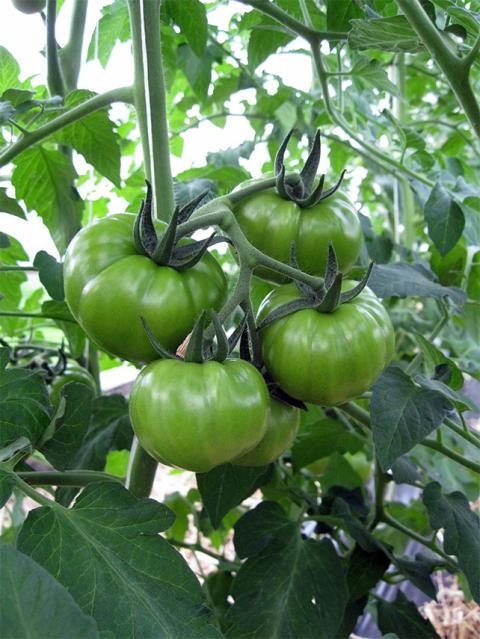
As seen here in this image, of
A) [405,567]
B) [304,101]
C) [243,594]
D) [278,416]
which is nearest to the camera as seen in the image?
[278,416]

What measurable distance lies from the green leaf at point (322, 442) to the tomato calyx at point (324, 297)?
0.37 metres

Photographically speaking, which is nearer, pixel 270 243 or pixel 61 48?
pixel 270 243

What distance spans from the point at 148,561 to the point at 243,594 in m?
0.21

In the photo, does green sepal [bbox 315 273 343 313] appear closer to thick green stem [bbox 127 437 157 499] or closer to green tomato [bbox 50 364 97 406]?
thick green stem [bbox 127 437 157 499]

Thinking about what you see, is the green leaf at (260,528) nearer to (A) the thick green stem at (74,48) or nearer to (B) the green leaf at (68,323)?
(B) the green leaf at (68,323)

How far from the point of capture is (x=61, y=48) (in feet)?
2.71

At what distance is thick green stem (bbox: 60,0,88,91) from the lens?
813mm

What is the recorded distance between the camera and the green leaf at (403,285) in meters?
0.66

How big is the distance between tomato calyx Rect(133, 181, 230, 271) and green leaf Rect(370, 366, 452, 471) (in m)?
0.18

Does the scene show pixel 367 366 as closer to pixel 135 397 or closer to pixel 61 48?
pixel 135 397

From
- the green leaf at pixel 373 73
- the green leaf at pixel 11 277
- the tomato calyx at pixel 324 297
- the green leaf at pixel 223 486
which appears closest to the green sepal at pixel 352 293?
the tomato calyx at pixel 324 297

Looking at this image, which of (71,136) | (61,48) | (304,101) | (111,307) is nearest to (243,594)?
(111,307)

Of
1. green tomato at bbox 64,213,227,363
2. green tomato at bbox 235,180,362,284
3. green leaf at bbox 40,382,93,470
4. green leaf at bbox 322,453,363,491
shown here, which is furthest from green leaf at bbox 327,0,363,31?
green leaf at bbox 322,453,363,491

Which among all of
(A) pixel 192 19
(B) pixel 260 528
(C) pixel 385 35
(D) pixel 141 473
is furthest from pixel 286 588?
(A) pixel 192 19
